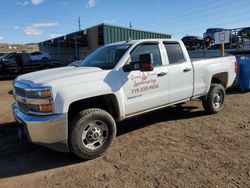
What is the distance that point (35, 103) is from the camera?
4.48 metres

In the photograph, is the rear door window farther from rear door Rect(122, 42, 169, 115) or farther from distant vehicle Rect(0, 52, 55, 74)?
distant vehicle Rect(0, 52, 55, 74)

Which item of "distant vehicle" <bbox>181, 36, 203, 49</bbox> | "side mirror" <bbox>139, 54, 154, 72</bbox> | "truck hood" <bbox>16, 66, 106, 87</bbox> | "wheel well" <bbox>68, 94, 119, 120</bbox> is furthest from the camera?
"distant vehicle" <bbox>181, 36, 203, 49</bbox>

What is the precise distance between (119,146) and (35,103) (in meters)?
1.76

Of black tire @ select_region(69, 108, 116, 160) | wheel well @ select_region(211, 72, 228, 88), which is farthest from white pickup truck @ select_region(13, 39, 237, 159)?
wheel well @ select_region(211, 72, 228, 88)

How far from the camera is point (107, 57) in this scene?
5832mm

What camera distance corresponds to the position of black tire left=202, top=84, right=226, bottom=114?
7359mm

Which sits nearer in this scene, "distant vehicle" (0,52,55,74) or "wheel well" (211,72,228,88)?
"wheel well" (211,72,228,88)

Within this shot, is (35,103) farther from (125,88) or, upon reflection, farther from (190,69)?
(190,69)

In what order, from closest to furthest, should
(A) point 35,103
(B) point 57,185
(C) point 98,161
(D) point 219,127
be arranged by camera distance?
A: (B) point 57,185, (A) point 35,103, (C) point 98,161, (D) point 219,127

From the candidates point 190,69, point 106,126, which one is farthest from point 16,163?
point 190,69

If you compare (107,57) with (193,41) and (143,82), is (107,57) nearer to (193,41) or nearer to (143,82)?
(143,82)

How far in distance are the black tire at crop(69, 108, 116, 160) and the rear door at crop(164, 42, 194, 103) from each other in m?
1.79

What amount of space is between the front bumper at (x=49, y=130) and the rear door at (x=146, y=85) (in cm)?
133

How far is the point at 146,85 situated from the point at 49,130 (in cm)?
207
